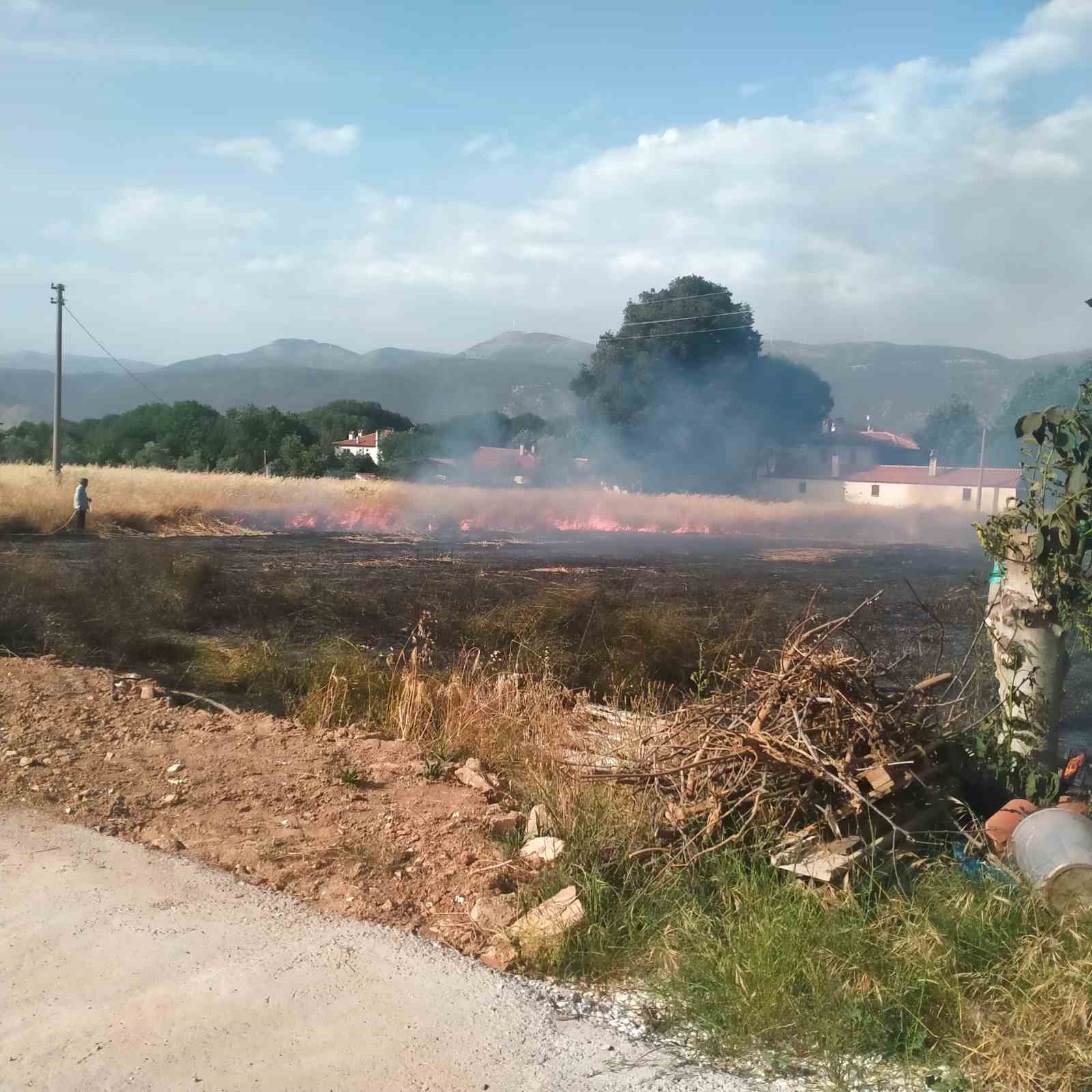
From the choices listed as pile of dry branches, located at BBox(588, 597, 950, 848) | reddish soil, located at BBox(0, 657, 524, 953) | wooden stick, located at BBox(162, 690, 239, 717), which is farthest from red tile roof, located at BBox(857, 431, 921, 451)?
pile of dry branches, located at BBox(588, 597, 950, 848)

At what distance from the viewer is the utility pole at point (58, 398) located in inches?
1497

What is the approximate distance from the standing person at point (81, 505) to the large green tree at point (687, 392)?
4128 cm

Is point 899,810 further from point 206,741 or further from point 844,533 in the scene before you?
point 844,533

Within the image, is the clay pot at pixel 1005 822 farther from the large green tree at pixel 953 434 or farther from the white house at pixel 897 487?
the large green tree at pixel 953 434

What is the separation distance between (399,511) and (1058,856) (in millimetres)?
43833

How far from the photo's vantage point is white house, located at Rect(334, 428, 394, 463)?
242ft

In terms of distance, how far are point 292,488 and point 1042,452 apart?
141ft

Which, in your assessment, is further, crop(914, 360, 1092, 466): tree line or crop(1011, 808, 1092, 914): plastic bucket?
crop(914, 360, 1092, 466): tree line

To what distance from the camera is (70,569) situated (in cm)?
1739

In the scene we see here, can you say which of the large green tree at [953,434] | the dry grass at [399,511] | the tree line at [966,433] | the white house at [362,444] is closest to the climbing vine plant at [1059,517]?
the dry grass at [399,511]

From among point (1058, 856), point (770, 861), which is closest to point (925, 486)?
point (1058, 856)

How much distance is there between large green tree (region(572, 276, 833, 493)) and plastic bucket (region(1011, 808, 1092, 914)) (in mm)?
62239

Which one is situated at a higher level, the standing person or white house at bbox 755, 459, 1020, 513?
white house at bbox 755, 459, 1020, 513

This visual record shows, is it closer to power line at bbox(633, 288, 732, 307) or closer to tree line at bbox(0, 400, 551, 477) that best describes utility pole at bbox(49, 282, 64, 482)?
tree line at bbox(0, 400, 551, 477)
